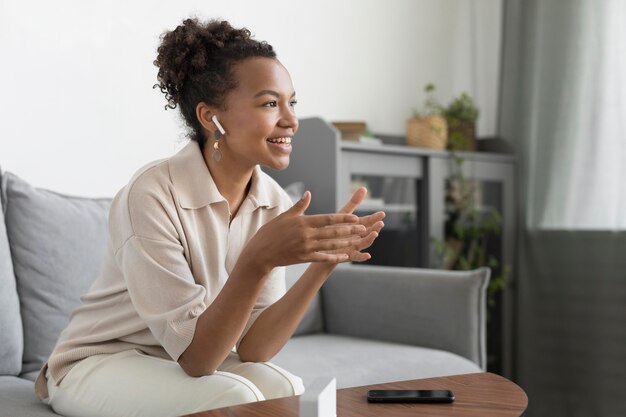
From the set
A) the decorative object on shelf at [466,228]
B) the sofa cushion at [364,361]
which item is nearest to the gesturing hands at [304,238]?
the sofa cushion at [364,361]

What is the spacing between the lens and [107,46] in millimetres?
2418

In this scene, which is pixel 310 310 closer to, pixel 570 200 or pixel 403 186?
pixel 403 186

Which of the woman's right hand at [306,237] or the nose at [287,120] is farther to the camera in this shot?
the nose at [287,120]

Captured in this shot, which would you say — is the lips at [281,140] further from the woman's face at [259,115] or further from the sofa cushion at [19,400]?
the sofa cushion at [19,400]

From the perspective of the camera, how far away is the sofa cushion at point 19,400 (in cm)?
141

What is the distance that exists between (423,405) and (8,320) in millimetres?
1043

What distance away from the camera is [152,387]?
4.21ft

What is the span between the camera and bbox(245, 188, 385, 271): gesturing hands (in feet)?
3.81

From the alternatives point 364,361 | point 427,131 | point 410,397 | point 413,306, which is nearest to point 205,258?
point 410,397

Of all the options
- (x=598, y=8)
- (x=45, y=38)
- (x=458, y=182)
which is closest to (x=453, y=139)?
(x=458, y=182)

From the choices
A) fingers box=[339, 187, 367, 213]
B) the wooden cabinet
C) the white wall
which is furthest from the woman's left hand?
the wooden cabinet

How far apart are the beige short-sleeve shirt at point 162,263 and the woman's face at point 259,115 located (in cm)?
9

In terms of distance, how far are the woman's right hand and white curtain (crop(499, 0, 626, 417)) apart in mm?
2057

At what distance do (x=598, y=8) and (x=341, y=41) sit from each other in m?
1.01
